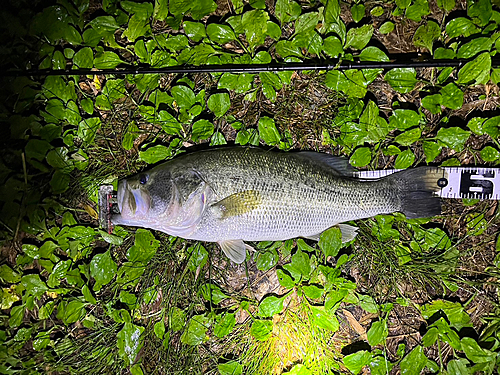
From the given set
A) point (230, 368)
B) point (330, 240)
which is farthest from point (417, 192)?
point (230, 368)

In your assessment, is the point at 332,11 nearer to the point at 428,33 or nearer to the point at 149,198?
the point at 428,33

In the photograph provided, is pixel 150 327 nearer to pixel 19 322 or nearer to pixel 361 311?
pixel 19 322

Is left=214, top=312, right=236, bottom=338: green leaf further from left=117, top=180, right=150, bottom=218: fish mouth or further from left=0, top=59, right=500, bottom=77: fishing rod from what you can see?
left=0, top=59, right=500, bottom=77: fishing rod

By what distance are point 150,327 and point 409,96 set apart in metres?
2.23

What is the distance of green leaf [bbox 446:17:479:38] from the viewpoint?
2.07 m

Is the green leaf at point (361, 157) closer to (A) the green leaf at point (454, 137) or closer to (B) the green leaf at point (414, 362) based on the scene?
(A) the green leaf at point (454, 137)

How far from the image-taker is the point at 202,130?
216 cm

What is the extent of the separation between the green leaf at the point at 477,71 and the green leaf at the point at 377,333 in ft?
5.00

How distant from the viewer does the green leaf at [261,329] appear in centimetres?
220

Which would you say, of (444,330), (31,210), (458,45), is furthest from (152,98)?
(444,330)

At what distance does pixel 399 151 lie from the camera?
2156 mm

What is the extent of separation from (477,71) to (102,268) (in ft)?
8.25

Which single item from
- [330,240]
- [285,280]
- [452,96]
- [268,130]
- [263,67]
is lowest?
[285,280]

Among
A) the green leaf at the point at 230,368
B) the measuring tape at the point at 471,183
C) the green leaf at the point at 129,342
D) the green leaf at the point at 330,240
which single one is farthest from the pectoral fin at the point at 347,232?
the green leaf at the point at 129,342
